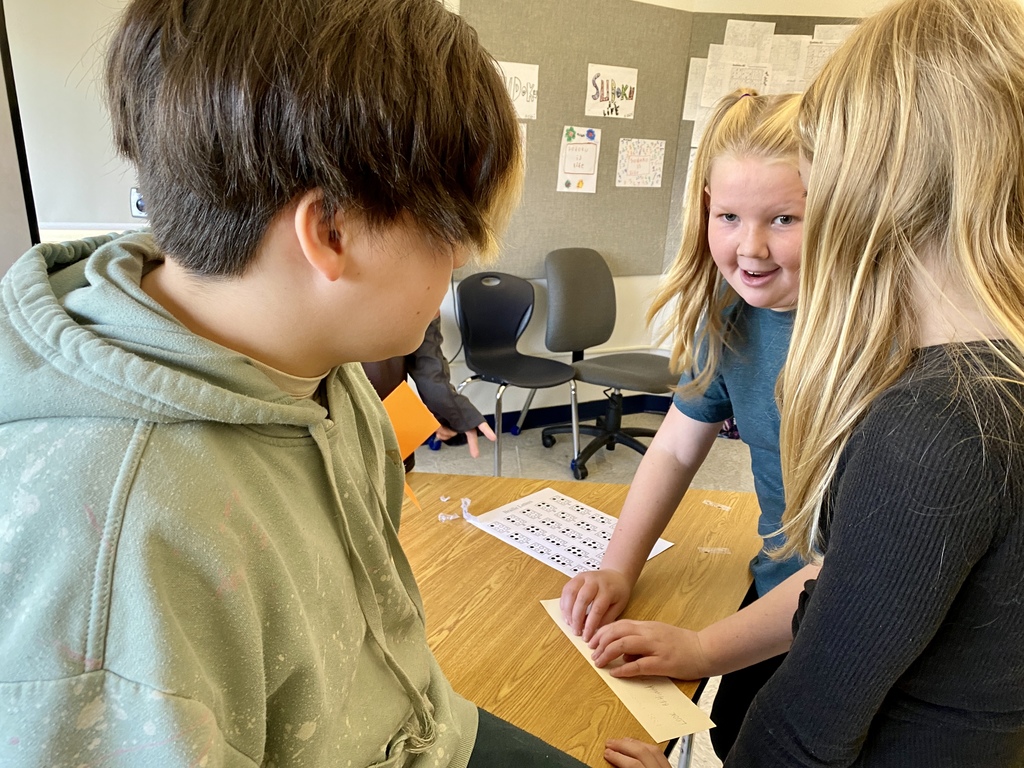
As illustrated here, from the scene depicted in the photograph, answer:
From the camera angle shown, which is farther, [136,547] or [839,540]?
[839,540]

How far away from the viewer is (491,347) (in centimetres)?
318

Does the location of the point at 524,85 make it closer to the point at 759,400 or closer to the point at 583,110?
the point at 583,110

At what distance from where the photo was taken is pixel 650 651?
891mm

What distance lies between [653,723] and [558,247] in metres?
2.82


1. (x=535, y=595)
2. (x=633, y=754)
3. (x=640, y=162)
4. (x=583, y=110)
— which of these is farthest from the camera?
(x=640, y=162)

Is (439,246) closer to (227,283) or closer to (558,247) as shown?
(227,283)

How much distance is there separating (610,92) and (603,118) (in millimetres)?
122

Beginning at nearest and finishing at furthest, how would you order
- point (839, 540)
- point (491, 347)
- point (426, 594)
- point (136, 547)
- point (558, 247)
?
point (136, 547) → point (839, 540) → point (426, 594) → point (491, 347) → point (558, 247)

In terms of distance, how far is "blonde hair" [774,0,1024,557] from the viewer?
0.60 meters

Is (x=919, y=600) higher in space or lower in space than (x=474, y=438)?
higher

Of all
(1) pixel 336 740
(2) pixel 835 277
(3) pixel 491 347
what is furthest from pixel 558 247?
(1) pixel 336 740

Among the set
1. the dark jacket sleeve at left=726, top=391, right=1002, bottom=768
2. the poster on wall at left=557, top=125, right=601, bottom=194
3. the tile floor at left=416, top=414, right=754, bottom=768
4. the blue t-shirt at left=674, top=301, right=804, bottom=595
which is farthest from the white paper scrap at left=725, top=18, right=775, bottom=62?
the dark jacket sleeve at left=726, top=391, right=1002, bottom=768

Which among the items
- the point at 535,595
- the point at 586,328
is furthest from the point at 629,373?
the point at 535,595

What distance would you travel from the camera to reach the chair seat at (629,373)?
2883 millimetres
